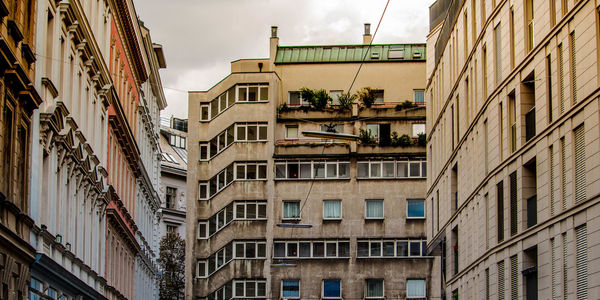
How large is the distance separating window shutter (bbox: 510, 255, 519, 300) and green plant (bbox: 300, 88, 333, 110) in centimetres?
4324

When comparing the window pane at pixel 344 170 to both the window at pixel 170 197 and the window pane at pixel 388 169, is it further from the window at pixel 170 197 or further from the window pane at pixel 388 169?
the window at pixel 170 197

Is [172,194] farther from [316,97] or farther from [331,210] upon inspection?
[331,210]

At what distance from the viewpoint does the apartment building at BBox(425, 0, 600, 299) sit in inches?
1175

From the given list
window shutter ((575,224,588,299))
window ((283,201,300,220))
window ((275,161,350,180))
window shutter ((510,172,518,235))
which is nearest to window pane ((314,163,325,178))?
window ((275,161,350,180))

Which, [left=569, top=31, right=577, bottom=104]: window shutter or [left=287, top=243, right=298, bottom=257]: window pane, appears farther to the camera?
[left=287, top=243, right=298, bottom=257]: window pane

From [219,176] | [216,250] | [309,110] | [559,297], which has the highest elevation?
[309,110]

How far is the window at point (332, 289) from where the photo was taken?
247 ft

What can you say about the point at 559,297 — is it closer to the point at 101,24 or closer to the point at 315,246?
the point at 101,24

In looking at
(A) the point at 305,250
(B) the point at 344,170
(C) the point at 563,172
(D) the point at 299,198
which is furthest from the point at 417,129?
(C) the point at 563,172

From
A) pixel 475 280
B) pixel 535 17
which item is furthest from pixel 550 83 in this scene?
pixel 475 280

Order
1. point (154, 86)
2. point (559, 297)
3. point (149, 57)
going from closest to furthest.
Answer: point (559, 297) < point (149, 57) < point (154, 86)

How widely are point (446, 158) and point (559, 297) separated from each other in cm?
2363

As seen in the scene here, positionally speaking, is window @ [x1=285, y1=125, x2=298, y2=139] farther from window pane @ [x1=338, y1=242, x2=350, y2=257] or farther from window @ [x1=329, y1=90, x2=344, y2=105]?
window pane @ [x1=338, y1=242, x2=350, y2=257]

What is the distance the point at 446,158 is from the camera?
2175 inches
